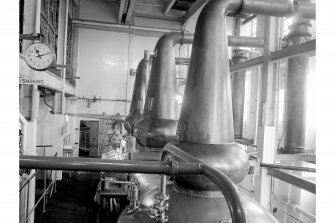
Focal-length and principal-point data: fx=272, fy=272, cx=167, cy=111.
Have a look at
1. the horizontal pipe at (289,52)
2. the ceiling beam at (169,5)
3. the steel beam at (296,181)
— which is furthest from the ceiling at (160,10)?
the steel beam at (296,181)

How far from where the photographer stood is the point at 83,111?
9.33m

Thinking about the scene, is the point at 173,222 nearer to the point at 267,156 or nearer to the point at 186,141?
the point at 186,141

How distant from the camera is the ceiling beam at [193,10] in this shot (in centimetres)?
811

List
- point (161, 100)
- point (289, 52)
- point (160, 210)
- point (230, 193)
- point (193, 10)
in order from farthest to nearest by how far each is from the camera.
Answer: point (193, 10) < point (161, 100) < point (289, 52) < point (160, 210) < point (230, 193)

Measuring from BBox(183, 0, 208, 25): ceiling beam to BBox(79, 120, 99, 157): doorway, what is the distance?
480cm

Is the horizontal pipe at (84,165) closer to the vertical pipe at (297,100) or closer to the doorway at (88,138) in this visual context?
the vertical pipe at (297,100)

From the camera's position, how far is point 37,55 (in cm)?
351

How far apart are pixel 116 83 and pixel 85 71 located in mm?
1113

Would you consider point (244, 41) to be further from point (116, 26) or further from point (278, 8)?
point (116, 26)

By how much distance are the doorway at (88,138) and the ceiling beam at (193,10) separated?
189 inches

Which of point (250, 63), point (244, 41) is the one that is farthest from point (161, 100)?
point (244, 41)

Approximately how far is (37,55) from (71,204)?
3.50 m

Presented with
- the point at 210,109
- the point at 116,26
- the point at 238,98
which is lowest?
the point at 210,109
